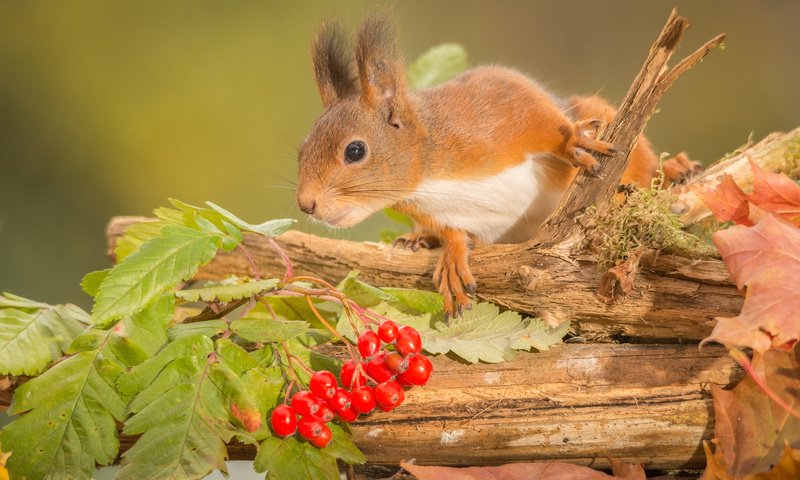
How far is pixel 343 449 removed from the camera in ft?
2.98

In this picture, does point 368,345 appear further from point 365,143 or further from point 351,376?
point 365,143

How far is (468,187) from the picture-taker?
127 cm

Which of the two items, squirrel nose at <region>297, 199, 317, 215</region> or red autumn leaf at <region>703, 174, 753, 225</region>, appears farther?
squirrel nose at <region>297, 199, 317, 215</region>

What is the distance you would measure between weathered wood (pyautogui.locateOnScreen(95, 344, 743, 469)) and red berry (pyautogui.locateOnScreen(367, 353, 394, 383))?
0.24 ft

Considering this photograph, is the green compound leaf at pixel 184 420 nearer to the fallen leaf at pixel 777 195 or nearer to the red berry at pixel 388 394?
the red berry at pixel 388 394

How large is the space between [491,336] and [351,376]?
226 mm

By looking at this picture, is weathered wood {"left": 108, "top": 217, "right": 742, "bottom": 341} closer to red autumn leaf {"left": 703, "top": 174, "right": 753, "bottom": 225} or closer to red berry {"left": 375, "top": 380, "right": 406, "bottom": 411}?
red autumn leaf {"left": 703, "top": 174, "right": 753, "bottom": 225}

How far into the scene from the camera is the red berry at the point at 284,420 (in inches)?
34.3

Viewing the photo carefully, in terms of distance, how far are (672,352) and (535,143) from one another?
1.35 feet

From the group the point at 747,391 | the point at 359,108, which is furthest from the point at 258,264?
the point at 747,391

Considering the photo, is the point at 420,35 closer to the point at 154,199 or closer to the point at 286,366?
the point at 154,199

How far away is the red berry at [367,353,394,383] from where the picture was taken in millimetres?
923

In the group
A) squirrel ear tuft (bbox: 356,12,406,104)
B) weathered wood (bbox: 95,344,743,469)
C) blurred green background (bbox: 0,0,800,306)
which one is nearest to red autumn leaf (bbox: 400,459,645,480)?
weathered wood (bbox: 95,344,743,469)

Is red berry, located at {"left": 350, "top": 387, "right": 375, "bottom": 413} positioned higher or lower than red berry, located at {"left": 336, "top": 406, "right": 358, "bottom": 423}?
higher
